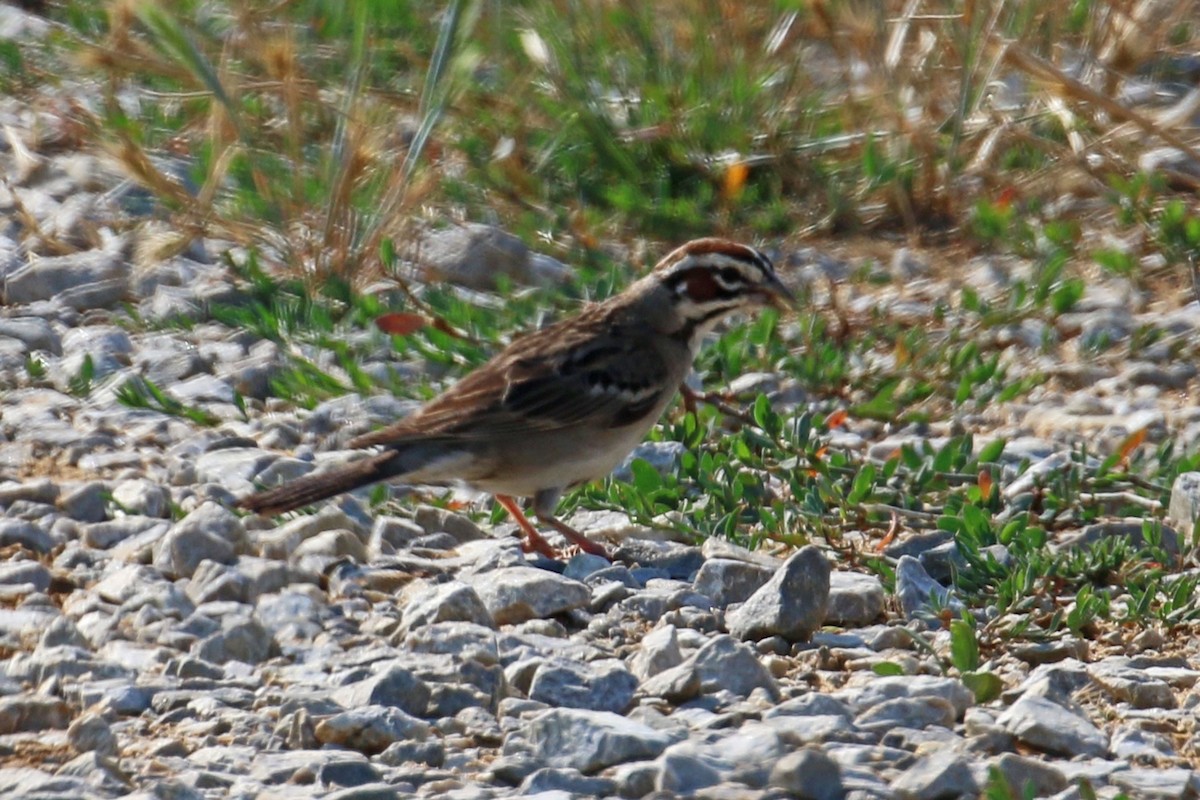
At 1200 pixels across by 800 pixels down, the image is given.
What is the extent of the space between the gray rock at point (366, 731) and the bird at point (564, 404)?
1.58 m

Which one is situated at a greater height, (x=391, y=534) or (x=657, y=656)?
(x=657, y=656)

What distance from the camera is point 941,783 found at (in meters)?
4.26

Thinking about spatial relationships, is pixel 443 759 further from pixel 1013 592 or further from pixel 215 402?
pixel 215 402

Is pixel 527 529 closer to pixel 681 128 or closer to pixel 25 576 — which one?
pixel 25 576

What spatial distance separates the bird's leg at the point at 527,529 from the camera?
625 centimetres

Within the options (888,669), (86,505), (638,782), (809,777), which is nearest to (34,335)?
(86,505)

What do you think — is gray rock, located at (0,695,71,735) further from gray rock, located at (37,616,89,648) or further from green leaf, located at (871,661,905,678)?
green leaf, located at (871,661,905,678)

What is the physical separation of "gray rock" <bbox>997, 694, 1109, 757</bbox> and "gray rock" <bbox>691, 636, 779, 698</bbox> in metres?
0.62

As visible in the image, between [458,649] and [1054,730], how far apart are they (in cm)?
155

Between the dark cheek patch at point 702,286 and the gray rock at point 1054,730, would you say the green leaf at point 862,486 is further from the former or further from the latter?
the gray rock at point 1054,730

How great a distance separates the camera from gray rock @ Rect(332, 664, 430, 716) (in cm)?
472

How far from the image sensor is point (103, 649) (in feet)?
17.0

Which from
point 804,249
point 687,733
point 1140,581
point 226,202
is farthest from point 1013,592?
point 226,202

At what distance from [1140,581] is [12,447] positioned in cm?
388
